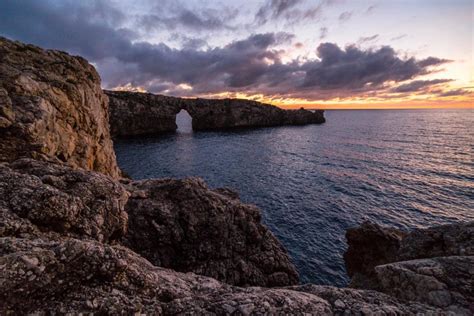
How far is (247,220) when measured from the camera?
957 inches

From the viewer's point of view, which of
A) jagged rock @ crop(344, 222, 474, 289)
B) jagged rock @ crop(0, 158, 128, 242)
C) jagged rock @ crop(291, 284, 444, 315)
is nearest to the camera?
jagged rock @ crop(291, 284, 444, 315)

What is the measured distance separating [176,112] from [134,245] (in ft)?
480

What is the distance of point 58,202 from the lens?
972cm

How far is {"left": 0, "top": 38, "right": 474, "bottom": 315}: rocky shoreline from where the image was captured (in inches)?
249

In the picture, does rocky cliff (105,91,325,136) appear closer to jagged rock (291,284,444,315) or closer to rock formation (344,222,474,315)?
rock formation (344,222,474,315)

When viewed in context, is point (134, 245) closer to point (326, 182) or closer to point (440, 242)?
point (440, 242)

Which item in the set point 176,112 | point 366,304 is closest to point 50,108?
point 366,304

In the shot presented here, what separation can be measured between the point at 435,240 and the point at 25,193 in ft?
63.9

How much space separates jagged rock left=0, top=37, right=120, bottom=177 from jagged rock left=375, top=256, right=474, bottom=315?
19.0 m

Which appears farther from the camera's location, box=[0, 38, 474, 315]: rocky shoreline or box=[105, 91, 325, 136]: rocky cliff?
box=[105, 91, 325, 136]: rocky cliff

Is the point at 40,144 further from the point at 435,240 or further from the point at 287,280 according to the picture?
the point at 435,240

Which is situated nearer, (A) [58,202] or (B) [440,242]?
(A) [58,202]

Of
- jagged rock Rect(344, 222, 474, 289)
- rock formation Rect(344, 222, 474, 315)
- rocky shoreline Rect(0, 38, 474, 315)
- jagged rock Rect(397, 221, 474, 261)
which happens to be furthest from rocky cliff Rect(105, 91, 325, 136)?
rock formation Rect(344, 222, 474, 315)

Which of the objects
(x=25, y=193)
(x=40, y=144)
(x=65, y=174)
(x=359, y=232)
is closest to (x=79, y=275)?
(x=25, y=193)
